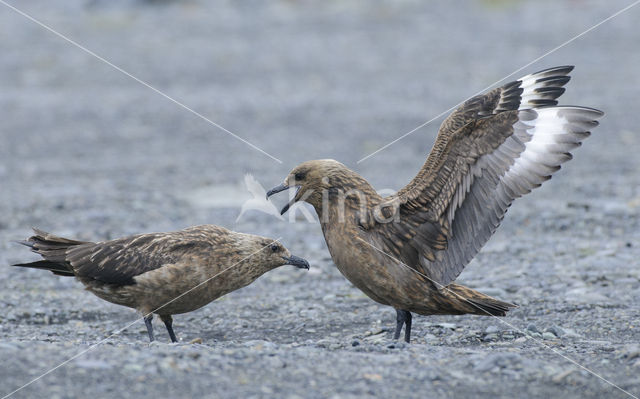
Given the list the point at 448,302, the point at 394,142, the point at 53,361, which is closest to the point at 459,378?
the point at 448,302

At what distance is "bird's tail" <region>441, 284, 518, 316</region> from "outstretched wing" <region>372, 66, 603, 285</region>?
0.09m

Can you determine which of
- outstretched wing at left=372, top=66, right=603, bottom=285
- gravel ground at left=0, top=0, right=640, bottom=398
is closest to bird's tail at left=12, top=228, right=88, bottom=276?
gravel ground at left=0, top=0, right=640, bottom=398

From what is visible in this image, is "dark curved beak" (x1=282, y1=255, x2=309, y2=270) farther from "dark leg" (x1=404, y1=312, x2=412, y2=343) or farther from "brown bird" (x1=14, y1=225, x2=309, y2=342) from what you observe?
"dark leg" (x1=404, y1=312, x2=412, y2=343)

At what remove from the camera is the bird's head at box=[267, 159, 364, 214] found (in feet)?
19.0

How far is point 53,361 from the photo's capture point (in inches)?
169

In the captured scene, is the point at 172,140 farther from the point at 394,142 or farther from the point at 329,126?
the point at 394,142

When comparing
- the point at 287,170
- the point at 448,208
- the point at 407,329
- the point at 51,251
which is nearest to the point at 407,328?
the point at 407,329

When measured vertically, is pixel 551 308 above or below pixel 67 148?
below

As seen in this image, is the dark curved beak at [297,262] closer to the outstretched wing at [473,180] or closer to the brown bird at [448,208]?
the brown bird at [448,208]

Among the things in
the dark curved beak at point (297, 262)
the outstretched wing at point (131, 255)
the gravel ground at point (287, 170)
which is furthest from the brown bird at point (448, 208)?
the outstretched wing at point (131, 255)

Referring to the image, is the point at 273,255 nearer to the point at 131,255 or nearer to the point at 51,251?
the point at 131,255

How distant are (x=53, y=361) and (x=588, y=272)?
4519 mm

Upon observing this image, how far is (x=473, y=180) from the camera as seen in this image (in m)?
5.57

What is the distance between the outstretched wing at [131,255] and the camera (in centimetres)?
567
